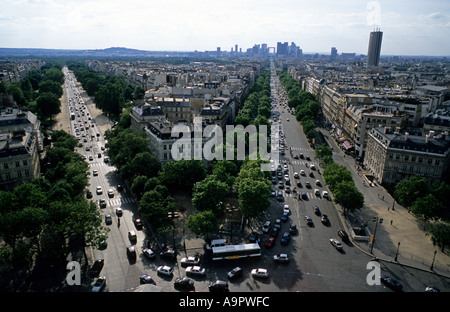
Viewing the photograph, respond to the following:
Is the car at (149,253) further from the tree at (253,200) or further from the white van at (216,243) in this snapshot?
the tree at (253,200)

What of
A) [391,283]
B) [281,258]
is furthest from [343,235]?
[281,258]

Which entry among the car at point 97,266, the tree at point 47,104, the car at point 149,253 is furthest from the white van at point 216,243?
the tree at point 47,104

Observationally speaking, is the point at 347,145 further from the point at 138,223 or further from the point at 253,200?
the point at 138,223

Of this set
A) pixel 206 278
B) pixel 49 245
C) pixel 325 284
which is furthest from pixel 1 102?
pixel 325 284

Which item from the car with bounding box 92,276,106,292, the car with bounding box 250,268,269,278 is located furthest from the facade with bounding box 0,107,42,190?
the car with bounding box 250,268,269,278

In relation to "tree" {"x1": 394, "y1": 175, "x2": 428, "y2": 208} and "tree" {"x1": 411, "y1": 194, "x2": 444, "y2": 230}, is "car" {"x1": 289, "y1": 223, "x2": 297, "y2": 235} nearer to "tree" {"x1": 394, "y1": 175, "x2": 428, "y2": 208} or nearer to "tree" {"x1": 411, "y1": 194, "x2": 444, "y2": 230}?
"tree" {"x1": 411, "y1": 194, "x2": 444, "y2": 230}
